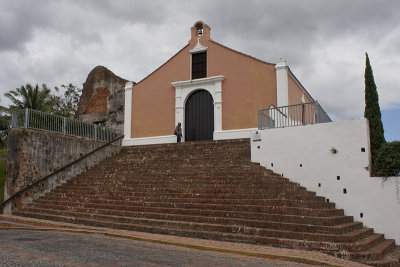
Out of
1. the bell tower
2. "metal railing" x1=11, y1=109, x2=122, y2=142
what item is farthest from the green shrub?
"metal railing" x1=11, y1=109, x2=122, y2=142

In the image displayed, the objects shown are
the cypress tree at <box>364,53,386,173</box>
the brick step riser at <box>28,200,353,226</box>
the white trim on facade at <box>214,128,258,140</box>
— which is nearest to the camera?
the brick step riser at <box>28,200,353,226</box>

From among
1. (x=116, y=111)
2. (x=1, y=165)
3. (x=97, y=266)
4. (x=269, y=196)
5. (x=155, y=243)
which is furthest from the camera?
(x=116, y=111)

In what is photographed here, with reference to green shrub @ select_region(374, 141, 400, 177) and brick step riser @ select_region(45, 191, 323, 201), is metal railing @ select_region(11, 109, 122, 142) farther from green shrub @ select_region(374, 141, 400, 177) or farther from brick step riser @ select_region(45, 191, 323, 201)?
green shrub @ select_region(374, 141, 400, 177)

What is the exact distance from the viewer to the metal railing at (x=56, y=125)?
1306cm

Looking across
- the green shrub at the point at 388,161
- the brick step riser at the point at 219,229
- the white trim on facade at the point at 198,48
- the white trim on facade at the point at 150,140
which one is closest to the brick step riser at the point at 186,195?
the brick step riser at the point at 219,229

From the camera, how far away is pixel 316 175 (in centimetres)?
973

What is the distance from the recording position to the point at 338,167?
9.45 m

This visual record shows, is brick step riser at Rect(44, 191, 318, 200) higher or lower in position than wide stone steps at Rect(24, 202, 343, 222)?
higher

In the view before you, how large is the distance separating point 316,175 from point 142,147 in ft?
28.9

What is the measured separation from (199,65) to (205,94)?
1.60 meters

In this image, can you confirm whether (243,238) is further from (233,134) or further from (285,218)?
(233,134)

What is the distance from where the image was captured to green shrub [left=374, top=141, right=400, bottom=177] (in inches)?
331

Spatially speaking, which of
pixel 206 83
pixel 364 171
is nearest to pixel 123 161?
pixel 206 83

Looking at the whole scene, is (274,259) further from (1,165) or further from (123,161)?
(1,165)
